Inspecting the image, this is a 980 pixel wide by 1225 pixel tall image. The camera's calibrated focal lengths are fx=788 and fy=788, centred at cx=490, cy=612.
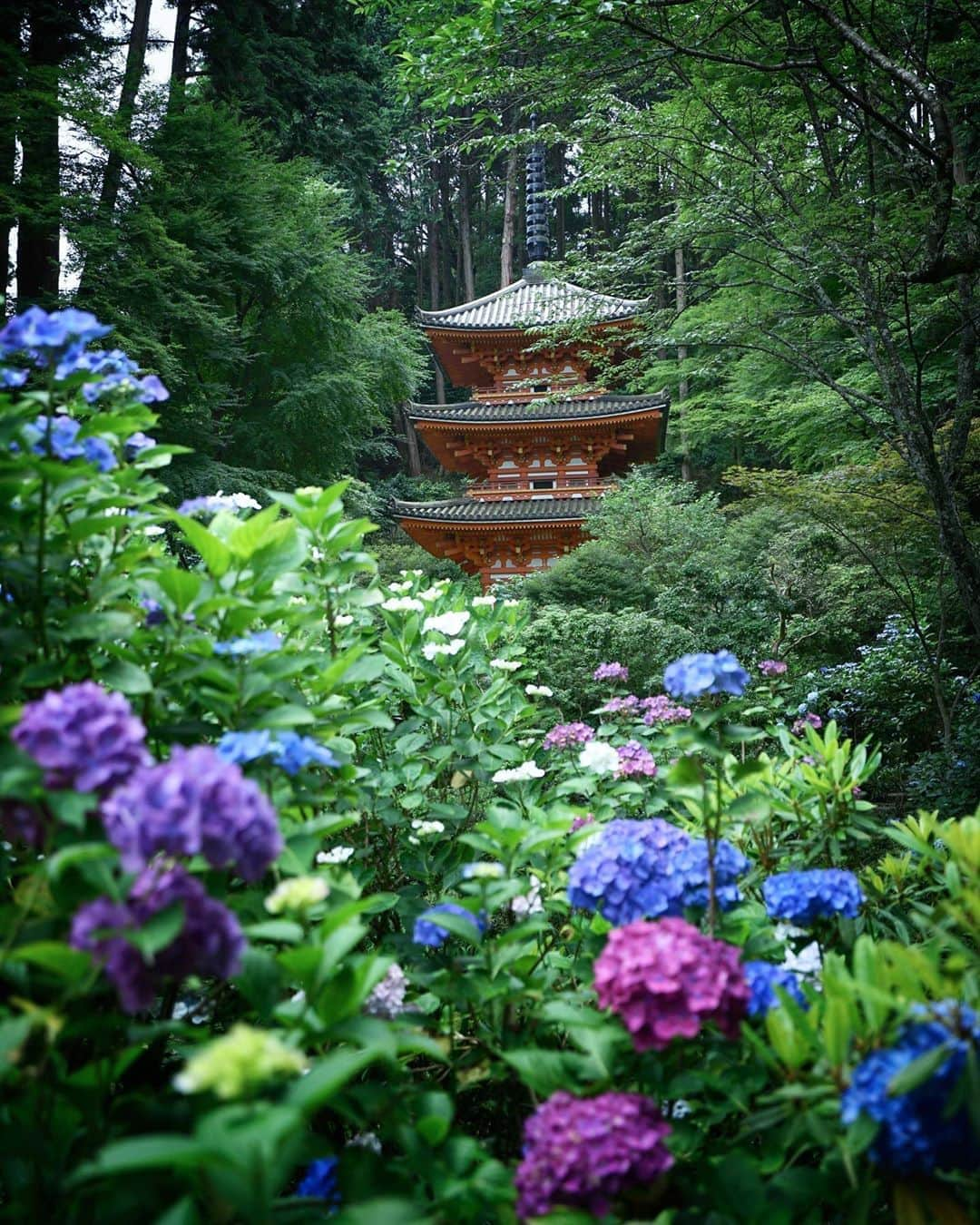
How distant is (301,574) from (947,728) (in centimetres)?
338

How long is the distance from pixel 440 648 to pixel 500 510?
29.4ft

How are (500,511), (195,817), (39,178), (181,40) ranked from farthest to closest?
(181,40) < (500,511) < (39,178) < (195,817)

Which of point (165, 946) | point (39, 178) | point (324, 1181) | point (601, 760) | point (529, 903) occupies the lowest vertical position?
point (324, 1181)

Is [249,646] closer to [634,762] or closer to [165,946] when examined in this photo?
[165,946]

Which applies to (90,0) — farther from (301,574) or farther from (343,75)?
(301,574)

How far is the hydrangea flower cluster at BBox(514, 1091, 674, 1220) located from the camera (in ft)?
2.58

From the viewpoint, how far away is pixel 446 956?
4.83 ft

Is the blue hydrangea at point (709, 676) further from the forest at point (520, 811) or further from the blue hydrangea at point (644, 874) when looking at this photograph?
the blue hydrangea at point (644, 874)

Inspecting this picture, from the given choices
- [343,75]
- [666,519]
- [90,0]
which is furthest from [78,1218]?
[343,75]

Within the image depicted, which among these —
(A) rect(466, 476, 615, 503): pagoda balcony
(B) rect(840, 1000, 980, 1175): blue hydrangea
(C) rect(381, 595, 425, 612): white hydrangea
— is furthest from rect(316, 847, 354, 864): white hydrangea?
(A) rect(466, 476, 615, 503): pagoda balcony

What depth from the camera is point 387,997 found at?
1110 millimetres

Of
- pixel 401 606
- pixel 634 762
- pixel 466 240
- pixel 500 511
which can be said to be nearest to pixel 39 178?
pixel 500 511

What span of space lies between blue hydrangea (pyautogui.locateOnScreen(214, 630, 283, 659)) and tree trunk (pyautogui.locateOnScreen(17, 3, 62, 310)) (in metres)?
7.88

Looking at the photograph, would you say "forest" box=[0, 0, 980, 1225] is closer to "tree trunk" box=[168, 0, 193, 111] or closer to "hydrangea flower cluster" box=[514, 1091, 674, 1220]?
"hydrangea flower cluster" box=[514, 1091, 674, 1220]
